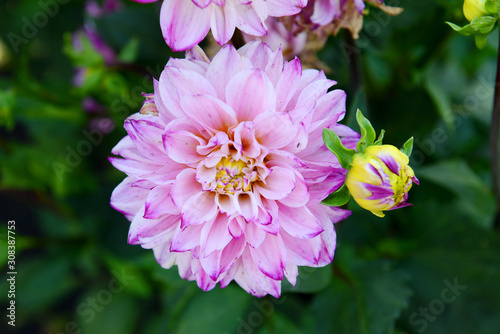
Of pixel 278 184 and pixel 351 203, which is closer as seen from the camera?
pixel 278 184

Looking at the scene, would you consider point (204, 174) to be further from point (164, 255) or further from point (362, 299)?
point (362, 299)

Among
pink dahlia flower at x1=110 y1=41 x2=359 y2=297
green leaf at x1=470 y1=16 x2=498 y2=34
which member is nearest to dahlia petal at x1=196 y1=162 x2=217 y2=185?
pink dahlia flower at x1=110 y1=41 x2=359 y2=297

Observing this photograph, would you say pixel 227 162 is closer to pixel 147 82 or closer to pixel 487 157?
pixel 147 82

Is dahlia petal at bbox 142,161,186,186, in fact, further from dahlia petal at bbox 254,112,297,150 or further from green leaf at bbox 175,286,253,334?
green leaf at bbox 175,286,253,334

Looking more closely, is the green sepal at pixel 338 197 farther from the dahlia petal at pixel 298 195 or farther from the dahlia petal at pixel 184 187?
the dahlia petal at pixel 184 187

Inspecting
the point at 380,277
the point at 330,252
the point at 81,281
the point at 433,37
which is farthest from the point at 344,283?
the point at 81,281

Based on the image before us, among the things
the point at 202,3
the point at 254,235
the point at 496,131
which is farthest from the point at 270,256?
the point at 496,131

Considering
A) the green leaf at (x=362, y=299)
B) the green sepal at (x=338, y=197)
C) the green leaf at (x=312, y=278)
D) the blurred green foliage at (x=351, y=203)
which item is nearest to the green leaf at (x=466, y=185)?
the blurred green foliage at (x=351, y=203)
